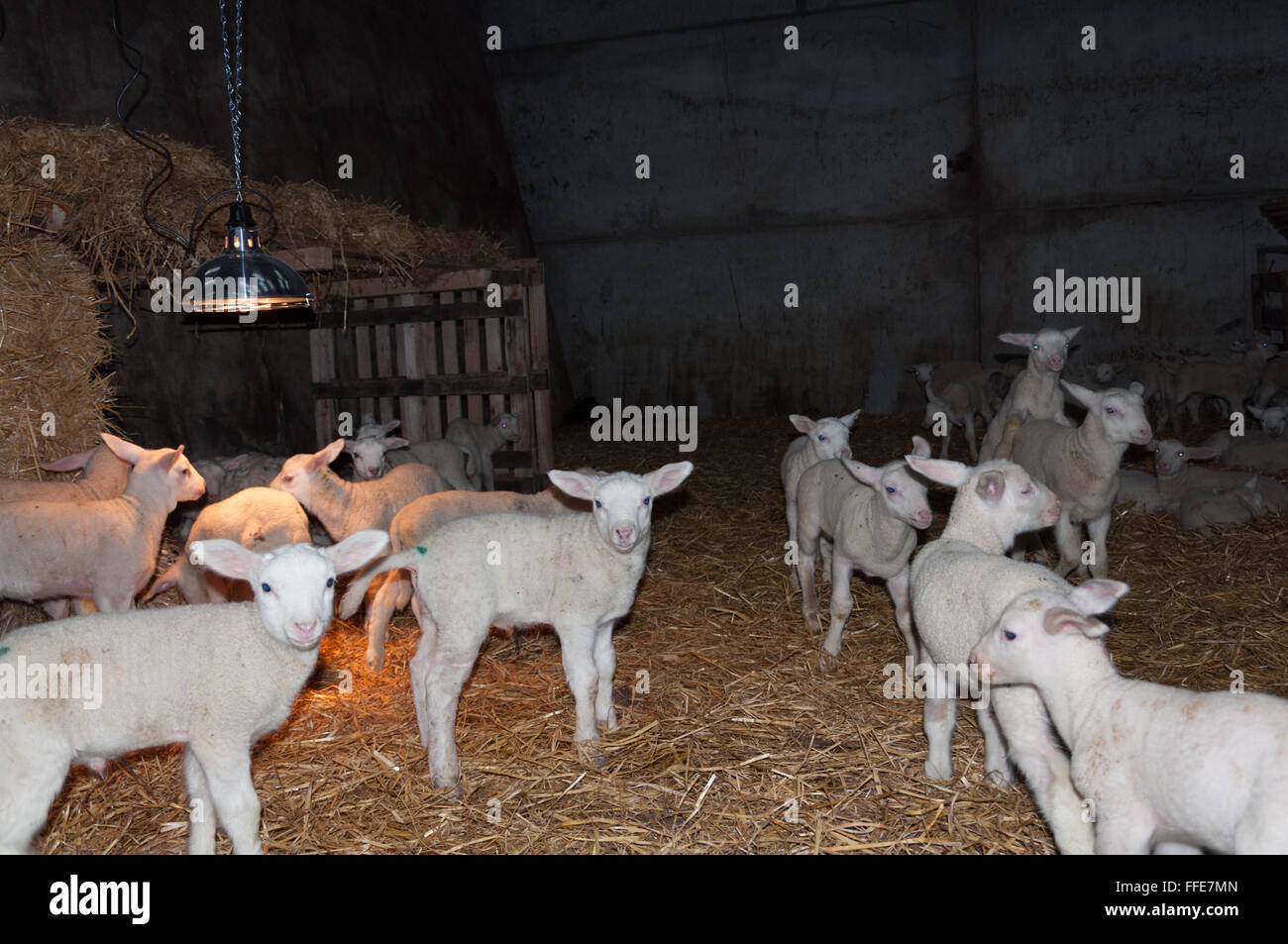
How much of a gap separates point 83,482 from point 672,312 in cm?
1039

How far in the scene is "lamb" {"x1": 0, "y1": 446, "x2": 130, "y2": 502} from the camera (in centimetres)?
523

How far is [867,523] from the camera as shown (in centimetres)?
509

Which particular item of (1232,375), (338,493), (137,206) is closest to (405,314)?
(137,206)

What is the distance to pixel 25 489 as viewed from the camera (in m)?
5.22

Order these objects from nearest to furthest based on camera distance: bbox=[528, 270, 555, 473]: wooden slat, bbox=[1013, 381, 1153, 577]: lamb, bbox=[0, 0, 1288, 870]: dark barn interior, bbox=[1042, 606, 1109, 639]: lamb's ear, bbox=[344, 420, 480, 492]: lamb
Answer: bbox=[1042, 606, 1109, 639]: lamb's ear, bbox=[0, 0, 1288, 870]: dark barn interior, bbox=[1013, 381, 1153, 577]: lamb, bbox=[344, 420, 480, 492]: lamb, bbox=[528, 270, 555, 473]: wooden slat

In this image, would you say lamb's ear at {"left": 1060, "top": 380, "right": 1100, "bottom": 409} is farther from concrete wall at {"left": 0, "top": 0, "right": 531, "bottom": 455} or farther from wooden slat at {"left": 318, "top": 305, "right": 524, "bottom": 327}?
concrete wall at {"left": 0, "top": 0, "right": 531, "bottom": 455}

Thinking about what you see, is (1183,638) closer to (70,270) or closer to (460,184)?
(70,270)

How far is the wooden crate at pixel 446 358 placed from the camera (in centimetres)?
788

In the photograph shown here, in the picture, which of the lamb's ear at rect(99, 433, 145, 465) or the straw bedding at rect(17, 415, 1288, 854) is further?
the lamb's ear at rect(99, 433, 145, 465)

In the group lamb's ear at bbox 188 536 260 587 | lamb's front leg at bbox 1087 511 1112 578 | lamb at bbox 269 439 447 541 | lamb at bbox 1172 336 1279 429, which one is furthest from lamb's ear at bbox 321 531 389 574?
lamb at bbox 1172 336 1279 429

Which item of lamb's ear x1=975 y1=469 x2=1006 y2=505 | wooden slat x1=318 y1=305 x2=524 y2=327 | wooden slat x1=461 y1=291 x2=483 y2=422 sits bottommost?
lamb's ear x1=975 y1=469 x2=1006 y2=505

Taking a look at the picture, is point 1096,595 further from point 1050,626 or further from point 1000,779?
Answer: point 1000,779

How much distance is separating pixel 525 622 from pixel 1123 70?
41.4ft

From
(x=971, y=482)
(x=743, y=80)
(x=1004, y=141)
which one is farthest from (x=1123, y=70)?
(x=971, y=482)
